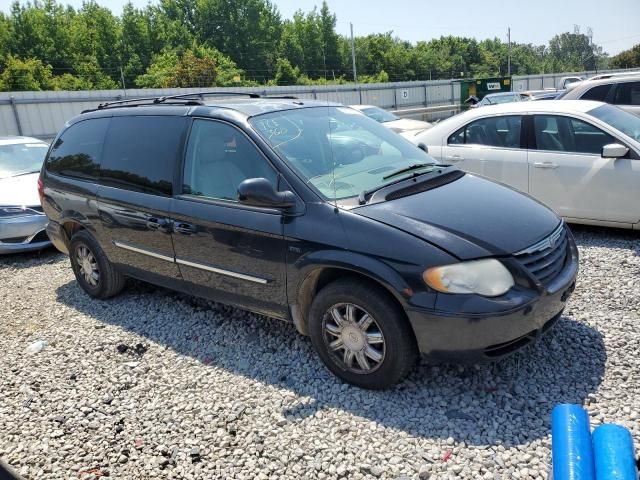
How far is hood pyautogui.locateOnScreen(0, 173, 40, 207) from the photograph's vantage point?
7258 millimetres

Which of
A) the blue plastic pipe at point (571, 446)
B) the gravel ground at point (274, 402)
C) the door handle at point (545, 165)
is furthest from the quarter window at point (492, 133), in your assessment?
the blue plastic pipe at point (571, 446)

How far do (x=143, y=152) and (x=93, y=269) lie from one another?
4.88 ft

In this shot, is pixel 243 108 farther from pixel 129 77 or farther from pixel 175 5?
pixel 175 5

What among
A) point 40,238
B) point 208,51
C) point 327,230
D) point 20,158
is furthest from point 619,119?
point 208,51

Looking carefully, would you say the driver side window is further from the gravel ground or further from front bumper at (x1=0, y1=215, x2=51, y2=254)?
front bumper at (x1=0, y1=215, x2=51, y2=254)

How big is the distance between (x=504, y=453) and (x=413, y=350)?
2.38 feet

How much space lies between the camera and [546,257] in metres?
3.29

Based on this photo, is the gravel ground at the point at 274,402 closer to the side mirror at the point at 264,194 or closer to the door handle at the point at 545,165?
the side mirror at the point at 264,194

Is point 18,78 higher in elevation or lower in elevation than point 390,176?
higher

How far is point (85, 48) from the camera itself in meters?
65.8

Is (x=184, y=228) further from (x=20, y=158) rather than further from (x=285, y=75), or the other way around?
(x=285, y=75)

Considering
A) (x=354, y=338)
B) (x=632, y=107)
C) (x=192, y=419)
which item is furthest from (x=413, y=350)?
(x=632, y=107)

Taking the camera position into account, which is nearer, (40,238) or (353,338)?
(353,338)

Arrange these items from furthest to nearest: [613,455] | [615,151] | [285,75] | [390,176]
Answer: [285,75] → [615,151] → [390,176] → [613,455]
